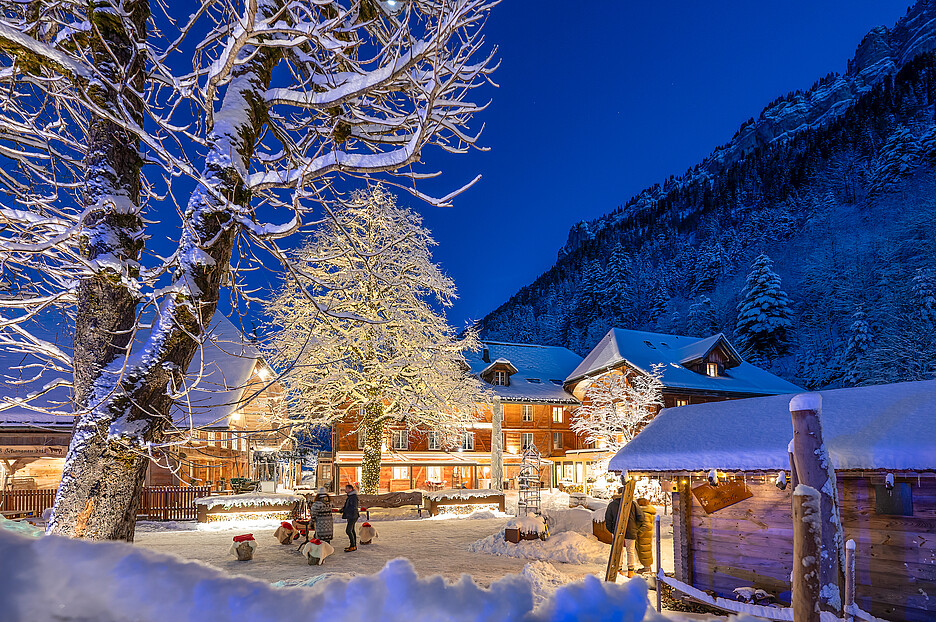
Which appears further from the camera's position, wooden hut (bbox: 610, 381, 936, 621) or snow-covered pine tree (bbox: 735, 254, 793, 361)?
snow-covered pine tree (bbox: 735, 254, 793, 361)

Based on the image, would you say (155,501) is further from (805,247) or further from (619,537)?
(805,247)

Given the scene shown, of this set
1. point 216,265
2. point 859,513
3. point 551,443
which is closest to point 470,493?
point 551,443

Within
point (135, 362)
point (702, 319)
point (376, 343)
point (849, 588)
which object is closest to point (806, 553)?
point (849, 588)

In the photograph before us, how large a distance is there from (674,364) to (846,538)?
34.9 metres

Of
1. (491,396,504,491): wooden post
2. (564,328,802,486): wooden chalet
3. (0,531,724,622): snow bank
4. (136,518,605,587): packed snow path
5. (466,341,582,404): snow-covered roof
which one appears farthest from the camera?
(466,341,582,404): snow-covered roof

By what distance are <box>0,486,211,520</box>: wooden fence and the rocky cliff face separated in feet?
374

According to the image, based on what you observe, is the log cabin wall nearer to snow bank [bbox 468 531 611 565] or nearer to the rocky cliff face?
snow bank [bbox 468 531 611 565]

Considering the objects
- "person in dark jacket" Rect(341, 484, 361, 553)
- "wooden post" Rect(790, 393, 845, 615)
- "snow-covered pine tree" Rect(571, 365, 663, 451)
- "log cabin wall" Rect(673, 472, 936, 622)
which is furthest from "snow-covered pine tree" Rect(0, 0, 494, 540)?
"snow-covered pine tree" Rect(571, 365, 663, 451)

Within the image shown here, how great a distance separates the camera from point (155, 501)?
70.6 feet

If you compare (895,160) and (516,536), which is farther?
(895,160)

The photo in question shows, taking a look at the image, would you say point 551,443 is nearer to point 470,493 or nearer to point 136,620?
point 470,493

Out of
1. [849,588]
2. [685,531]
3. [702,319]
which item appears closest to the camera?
[849,588]

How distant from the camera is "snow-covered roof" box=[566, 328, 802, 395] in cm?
4041

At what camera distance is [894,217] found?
73.8m
